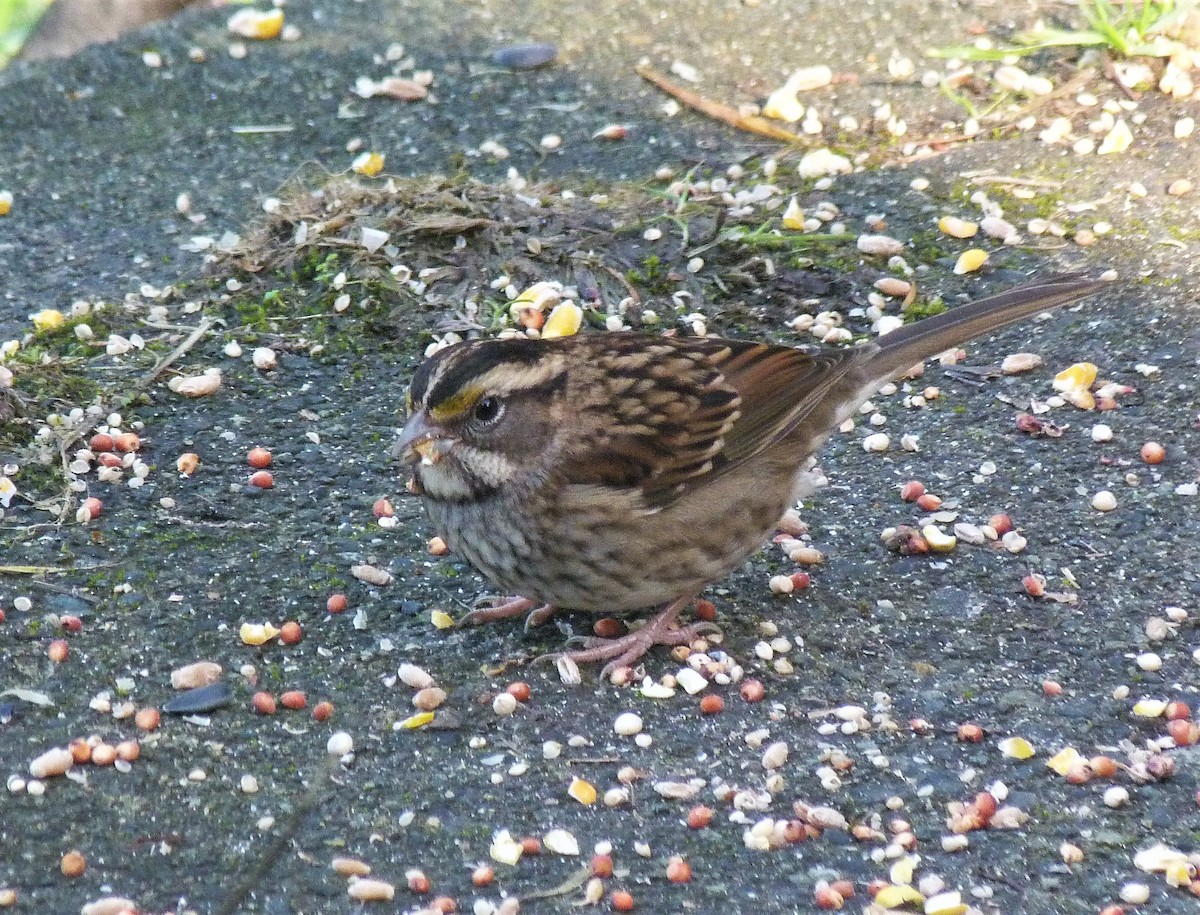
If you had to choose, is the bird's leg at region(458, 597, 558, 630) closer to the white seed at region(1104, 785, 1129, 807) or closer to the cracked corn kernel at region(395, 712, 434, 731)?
the cracked corn kernel at region(395, 712, 434, 731)

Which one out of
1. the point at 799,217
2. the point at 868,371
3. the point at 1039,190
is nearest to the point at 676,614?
the point at 868,371

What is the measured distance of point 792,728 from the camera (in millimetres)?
3594

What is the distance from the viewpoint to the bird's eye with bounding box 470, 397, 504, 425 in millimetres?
3674

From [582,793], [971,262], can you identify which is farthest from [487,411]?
[971,262]

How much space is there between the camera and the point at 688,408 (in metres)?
3.91

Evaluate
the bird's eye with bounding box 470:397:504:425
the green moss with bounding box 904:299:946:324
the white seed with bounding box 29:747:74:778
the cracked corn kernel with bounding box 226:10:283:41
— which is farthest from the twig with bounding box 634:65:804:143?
the white seed with bounding box 29:747:74:778

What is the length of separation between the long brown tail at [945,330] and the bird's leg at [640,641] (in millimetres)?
838

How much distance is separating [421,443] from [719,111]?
2963mm

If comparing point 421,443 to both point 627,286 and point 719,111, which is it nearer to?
point 627,286

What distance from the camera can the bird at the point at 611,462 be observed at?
3.67 m

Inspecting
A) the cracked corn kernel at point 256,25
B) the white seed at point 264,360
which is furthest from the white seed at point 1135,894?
the cracked corn kernel at point 256,25

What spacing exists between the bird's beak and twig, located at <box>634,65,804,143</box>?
276 centimetres

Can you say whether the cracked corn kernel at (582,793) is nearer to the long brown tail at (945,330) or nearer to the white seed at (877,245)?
the long brown tail at (945,330)

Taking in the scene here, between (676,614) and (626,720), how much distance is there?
1.35 feet
